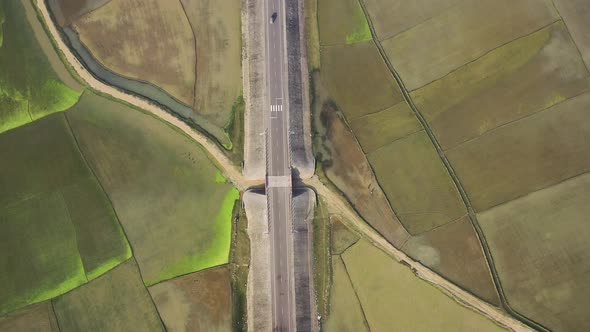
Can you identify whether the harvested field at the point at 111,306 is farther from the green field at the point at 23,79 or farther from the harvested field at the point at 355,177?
the harvested field at the point at 355,177

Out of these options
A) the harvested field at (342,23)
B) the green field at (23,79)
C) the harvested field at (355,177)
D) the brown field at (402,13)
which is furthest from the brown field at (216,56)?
the brown field at (402,13)

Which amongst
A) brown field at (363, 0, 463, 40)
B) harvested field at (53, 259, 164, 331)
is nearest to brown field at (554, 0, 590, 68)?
brown field at (363, 0, 463, 40)

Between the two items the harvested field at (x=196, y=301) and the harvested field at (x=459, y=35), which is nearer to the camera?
the harvested field at (x=196, y=301)

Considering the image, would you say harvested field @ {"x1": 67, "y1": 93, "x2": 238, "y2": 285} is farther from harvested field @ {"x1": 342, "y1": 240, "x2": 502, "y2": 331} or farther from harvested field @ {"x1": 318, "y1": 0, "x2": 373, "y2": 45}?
harvested field @ {"x1": 318, "y1": 0, "x2": 373, "y2": 45}

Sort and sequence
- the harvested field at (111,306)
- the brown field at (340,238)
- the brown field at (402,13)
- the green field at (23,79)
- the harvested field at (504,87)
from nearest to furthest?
the harvested field at (111,306) < the brown field at (340,238) < the harvested field at (504,87) < the green field at (23,79) < the brown field at (402,13)

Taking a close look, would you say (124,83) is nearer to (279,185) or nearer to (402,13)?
(279,185)

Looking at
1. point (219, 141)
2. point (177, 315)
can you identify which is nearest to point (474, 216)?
point (219, 141)
